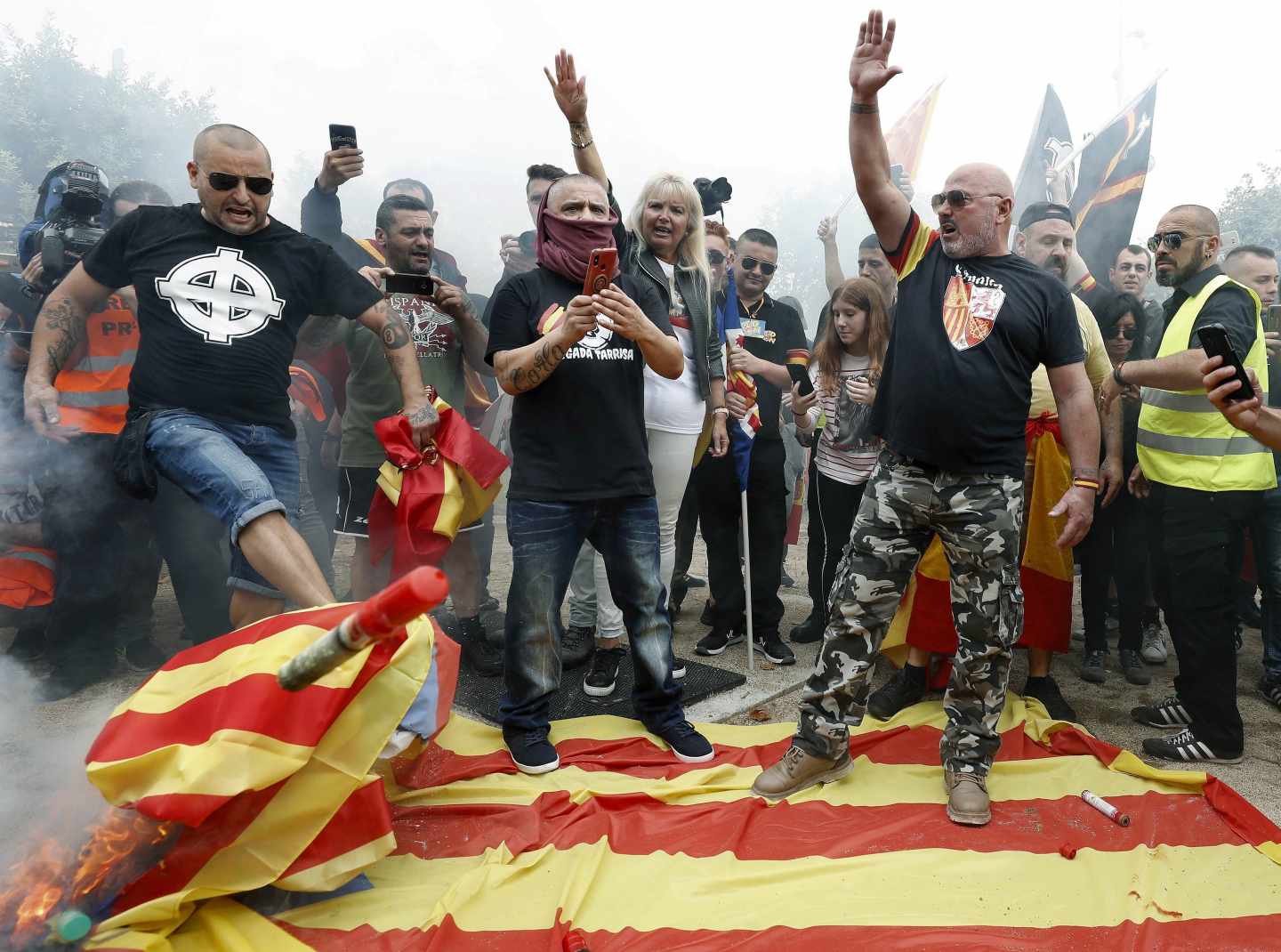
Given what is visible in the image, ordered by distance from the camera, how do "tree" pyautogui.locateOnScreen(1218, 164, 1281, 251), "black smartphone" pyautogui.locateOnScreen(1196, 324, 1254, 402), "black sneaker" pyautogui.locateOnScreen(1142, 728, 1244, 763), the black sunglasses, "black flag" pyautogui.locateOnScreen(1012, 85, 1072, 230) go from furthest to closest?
"tree" pyautogui.locateOnScreen(1218, 164, 1281, 251) → "black flag" pyautogui.locateOnScreen(1012, 85, 1072, 230) → the black sunglasses → "black sneaker" pyautogui.locateOnScreen(1142, 728, 1244, 763) → "black smartphone" pyautogui.locateOnScreen(1196, 324, 1254, 402)

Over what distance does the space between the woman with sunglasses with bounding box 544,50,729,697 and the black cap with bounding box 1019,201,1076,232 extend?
7.48 ft

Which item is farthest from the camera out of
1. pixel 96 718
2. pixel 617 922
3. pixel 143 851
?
pixel 96 718

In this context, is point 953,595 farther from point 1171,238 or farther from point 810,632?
point 810,632

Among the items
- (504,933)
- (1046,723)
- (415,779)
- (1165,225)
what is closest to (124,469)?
(415,779)

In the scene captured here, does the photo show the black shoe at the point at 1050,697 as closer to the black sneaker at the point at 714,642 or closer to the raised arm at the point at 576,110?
the black sneaker at the point at 714,642

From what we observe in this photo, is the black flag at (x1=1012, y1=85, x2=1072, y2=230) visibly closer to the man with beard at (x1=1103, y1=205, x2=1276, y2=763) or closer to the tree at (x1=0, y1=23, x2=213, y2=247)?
the man with beard at (x1=1103, y1=205, x2=1276, y2=763)

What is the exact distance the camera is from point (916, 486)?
3.24m

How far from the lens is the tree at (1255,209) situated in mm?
26734

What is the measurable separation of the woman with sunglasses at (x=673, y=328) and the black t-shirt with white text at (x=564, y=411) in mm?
708

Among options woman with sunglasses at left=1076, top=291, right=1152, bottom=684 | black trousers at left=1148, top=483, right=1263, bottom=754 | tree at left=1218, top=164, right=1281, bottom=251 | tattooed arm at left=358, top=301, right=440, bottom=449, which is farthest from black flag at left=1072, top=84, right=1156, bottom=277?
tree at left=1218, top=164, right=1281, bottom=251

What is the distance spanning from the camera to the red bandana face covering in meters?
3.48

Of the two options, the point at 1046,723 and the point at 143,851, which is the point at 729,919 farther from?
the point at 1046,723

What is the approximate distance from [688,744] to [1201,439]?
2.57 metres

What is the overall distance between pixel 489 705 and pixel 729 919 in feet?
6.03
